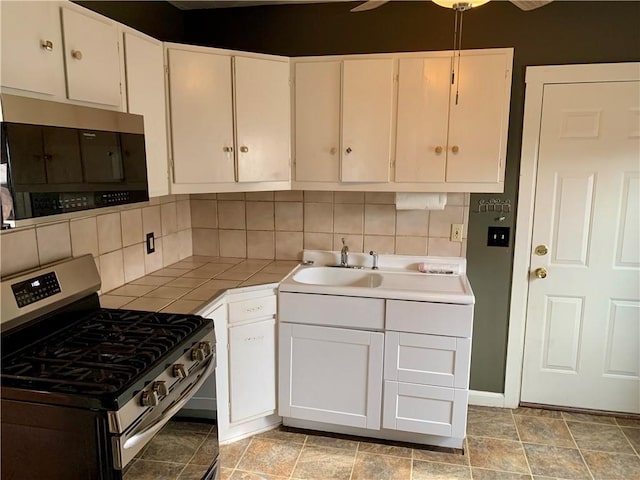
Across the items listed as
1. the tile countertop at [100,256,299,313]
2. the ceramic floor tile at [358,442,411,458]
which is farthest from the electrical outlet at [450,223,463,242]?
the ceramic floor tile at [358,442,411,458]

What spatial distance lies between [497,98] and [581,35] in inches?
25.6

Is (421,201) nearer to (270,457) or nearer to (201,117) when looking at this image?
(201,117)

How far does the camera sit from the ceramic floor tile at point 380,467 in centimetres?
228

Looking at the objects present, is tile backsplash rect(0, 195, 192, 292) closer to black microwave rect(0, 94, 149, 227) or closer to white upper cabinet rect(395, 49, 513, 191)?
black microwave rect(0, 94, 149, 227)

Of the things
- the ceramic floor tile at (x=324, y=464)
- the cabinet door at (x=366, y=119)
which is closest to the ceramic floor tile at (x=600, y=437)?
the ceramic floor tile at (x=324, y=464)

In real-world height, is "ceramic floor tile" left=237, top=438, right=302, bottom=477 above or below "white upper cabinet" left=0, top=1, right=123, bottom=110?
below

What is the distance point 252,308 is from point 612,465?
207 centimetres

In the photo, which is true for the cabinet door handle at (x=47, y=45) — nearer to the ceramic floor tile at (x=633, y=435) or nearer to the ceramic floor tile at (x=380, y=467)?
the ceramic floor tile at (x=380, y=467)

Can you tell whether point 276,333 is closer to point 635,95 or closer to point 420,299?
point 420,299

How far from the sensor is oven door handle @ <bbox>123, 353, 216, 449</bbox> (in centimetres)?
137

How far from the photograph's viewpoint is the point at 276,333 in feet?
8.36

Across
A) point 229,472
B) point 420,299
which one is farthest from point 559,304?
point 229,472

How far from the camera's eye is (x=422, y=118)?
8.16 feet

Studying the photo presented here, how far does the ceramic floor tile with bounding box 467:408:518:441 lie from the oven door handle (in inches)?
68.0
